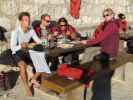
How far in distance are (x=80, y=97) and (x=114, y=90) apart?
85cm

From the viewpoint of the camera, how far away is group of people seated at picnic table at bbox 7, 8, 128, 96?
272 inches

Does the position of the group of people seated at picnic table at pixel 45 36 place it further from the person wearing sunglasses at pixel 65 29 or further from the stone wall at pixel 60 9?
the stone wall at pixel 60 9

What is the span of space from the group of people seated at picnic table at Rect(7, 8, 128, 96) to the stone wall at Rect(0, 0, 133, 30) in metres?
1.41

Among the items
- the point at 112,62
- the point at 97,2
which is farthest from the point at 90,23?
the point at 112,62

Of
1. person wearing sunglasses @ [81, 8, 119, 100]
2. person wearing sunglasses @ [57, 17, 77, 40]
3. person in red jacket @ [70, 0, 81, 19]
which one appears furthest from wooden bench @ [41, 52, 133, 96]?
person in red jacket @ [70, 0, 81, 19]

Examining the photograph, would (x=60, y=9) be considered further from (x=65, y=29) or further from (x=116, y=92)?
(x=116, y=92)

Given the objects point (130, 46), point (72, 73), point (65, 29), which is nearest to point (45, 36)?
point (65, 29)

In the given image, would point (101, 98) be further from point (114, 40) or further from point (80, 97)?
point (114, 40)

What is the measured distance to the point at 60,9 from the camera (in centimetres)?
1012

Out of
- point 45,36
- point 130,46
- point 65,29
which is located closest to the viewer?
point 45,36

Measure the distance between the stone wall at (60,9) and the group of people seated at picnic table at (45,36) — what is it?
55.3 inches

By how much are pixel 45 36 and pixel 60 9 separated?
104 inches

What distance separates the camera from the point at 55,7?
396 inches

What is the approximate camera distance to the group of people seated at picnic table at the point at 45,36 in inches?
272
